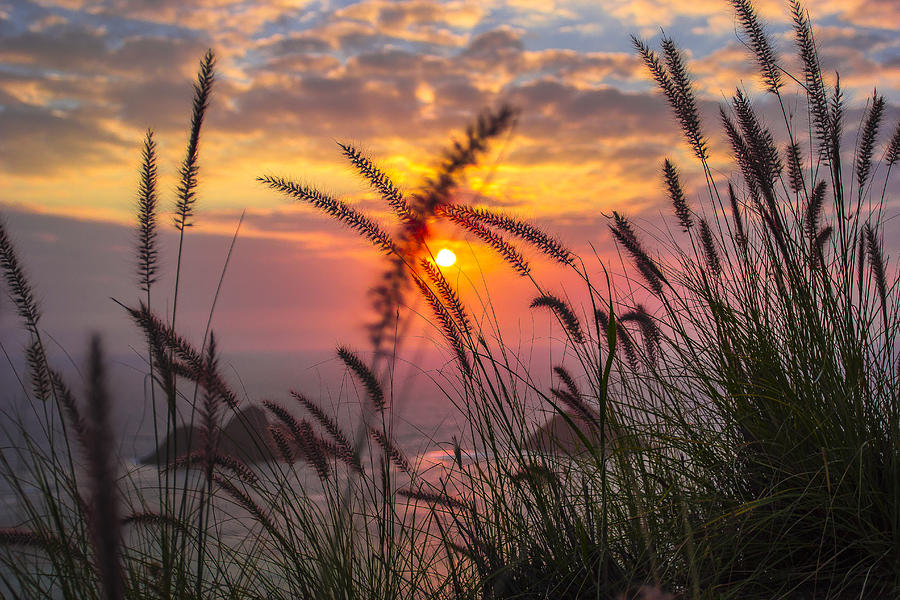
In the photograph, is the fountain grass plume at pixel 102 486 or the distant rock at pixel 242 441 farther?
the distant rock at pixel 242 441

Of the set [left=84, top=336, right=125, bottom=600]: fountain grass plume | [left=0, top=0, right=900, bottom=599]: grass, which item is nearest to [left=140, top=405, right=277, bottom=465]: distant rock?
[left=0, top=0, right=900, bottom=599]: grass

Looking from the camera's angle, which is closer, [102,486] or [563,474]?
[102,486]

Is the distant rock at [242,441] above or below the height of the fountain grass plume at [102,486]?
above

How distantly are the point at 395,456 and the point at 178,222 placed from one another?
3.09 feet

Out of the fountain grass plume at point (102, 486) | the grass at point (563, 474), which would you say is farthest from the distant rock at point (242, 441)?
the fountain grass plume at point (102, 486)

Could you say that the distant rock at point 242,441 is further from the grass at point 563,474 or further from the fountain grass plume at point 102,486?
the fountain grass plume at point 102,486

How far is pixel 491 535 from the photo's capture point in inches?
82.4

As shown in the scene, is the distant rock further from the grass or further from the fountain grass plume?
the fountain grass plume

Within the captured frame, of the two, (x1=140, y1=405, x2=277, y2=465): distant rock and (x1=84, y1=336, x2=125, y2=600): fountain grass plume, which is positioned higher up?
(x1=140, y1=405, x2=277, y2=465): distant rock

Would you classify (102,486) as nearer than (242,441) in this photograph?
Yes

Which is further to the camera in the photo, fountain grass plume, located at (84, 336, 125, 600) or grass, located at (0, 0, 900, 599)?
grass, located at (0, 0, 900, 599)

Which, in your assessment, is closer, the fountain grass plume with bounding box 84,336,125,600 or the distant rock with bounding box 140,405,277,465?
the fountain grass plume with bounding box 84,336,125,600

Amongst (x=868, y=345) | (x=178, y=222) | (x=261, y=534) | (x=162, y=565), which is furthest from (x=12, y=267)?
(x=868, y=345)

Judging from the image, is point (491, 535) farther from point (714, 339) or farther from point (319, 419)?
point (714, 339)
